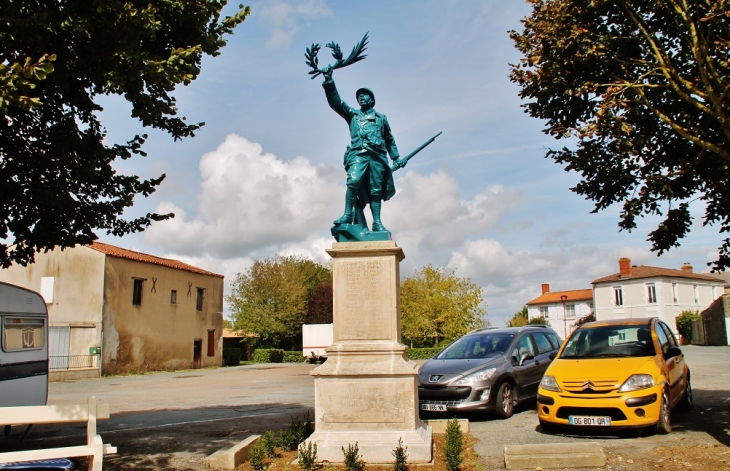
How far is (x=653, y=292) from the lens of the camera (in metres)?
50.9

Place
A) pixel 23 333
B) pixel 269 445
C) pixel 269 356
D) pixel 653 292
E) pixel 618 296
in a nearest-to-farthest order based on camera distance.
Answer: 1. pixel 269 445
2. pixel 23 333
3. pixel 269 356
4. pixel 653 292
5. pixel 618 296

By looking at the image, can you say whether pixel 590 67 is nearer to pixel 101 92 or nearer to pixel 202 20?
pixel 202 20

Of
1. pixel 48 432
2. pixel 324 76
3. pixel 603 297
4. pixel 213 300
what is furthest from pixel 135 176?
pixel 603 297

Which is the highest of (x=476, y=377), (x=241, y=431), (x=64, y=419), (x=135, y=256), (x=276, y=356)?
(x=135, y=256)

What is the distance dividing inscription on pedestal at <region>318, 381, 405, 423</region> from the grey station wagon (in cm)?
319

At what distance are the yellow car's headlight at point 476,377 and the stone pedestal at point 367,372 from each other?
266cm

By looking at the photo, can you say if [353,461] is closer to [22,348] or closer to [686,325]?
[22,348]

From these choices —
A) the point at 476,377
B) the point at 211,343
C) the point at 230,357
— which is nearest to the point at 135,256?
the point at 211,343

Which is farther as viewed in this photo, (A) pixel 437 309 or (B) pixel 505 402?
(A) pixel 437 309

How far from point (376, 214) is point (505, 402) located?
4533 millimetres

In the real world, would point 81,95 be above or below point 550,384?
above

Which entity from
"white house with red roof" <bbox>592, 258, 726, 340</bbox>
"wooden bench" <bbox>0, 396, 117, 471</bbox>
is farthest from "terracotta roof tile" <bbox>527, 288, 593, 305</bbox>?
"wooden bench" <bbox>0, 396, 117, 471</bbox>

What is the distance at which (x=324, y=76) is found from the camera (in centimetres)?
806

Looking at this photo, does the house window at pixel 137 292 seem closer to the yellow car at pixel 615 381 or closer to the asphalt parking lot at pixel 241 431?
the asphalt parking lot at pixel 241 431
